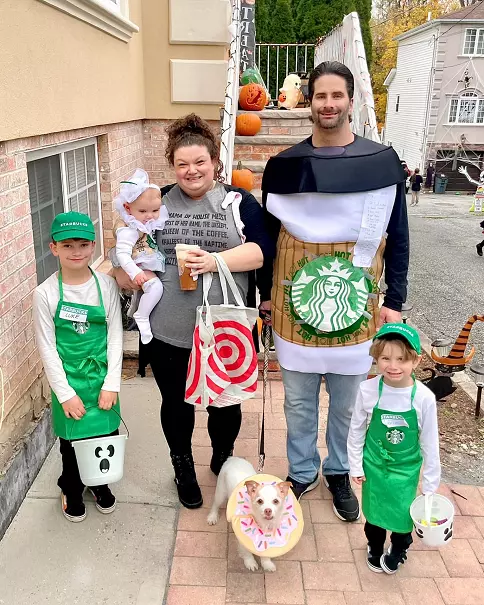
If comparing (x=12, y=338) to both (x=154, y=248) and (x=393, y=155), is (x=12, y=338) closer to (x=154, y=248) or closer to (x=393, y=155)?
(x=154, y=248)

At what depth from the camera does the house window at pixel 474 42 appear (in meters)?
24.7

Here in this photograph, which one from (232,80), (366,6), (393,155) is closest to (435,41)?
(366,6)

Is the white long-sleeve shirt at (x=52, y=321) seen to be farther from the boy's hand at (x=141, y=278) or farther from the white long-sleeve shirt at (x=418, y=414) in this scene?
the white long-sleeve shirt at (x=418, y=414)

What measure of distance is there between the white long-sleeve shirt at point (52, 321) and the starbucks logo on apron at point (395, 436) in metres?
1.26

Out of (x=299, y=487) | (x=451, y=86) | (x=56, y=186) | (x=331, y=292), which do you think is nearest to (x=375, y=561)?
(x=299, y=487)

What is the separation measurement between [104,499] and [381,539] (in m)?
1.39

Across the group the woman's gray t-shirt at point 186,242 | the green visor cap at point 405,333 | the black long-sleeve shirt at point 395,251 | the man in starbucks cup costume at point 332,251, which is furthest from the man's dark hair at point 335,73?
the green visor cap at point 405,333

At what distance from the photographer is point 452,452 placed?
3646mm

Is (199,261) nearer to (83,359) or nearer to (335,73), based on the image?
(83,359)

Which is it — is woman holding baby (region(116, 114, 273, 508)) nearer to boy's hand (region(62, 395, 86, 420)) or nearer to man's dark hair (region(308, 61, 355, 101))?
boy's hand (region(62, 395, 86, 420))

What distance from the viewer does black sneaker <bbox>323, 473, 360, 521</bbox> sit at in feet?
9.34

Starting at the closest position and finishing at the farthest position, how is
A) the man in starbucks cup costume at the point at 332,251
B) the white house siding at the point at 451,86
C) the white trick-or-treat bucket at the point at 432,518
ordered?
1. the white trick-or-treat bucket at the point at 432,518
2. the man in starbucks cup costume at the point at 332,251
3. the white house siding at the point at 451,86

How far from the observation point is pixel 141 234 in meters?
2.44

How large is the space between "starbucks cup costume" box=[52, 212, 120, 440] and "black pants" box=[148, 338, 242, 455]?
0.83 ft
